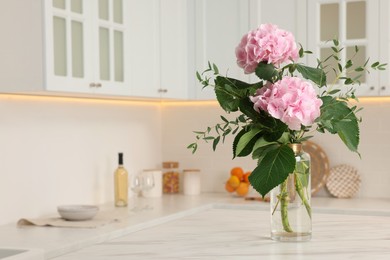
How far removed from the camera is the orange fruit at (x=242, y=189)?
15.0 ft

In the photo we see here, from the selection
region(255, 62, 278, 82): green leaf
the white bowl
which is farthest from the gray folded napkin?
region(255, 62, 278, 82): green leaf

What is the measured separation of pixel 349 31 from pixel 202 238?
1999mm

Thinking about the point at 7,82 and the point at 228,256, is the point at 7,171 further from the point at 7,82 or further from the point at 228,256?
the point at 228,256

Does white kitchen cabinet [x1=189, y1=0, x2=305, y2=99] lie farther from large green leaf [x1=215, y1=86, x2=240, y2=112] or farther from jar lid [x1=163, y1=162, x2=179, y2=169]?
large green leaf [x1=215, y1=86, x2=240, y2=112]

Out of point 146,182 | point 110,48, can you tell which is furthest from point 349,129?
point 146,182

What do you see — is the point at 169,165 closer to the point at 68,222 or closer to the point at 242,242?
the point at 68,222

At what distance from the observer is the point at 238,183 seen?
15.1ft

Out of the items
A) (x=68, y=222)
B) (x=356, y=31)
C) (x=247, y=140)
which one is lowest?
(x=68, y=222)

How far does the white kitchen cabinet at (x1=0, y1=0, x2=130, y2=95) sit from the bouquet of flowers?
1.03m

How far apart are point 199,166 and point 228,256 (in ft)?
8.47

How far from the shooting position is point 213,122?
5.00 meters

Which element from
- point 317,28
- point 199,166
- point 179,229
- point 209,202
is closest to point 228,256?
point 179,229

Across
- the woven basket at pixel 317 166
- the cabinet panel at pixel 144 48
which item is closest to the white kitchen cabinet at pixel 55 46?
the cabinet panel at pixel 144 48

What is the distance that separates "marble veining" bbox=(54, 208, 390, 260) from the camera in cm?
246
